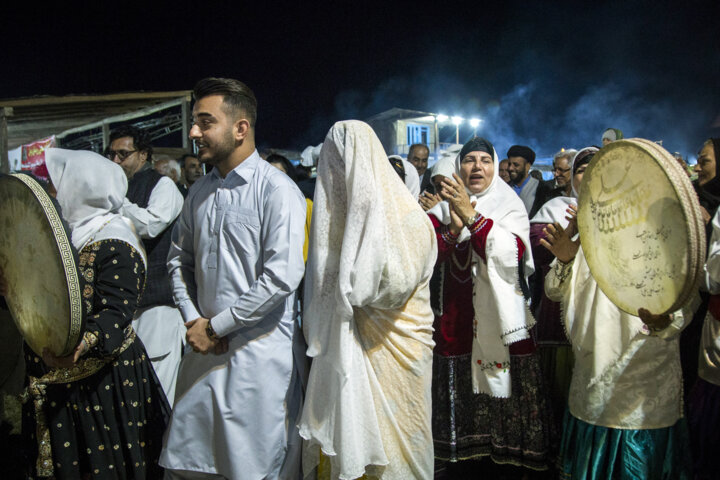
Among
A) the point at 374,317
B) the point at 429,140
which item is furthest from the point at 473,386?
the point at 429,140

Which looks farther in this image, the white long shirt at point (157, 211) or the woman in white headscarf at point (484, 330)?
the white long shirt at point (157, 211)

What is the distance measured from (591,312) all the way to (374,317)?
1.14 meters

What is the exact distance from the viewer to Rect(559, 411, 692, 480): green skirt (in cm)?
224

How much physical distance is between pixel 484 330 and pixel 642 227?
3.62 feet

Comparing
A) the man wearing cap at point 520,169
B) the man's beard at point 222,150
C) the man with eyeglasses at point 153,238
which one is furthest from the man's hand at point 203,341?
the man wearing cap at point 520,169

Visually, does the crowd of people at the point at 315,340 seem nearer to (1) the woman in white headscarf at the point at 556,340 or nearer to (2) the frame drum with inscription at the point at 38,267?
(2) the frame drum with inscription at the point at 38,267

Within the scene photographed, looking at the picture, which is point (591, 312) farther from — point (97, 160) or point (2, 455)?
point (2, 455)

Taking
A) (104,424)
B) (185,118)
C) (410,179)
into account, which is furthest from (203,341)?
(185,118)

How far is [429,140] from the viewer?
27.0 m

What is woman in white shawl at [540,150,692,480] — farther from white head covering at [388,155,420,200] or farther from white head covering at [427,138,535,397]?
white head covering at [388,155,420,200]

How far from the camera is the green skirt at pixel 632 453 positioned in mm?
2238

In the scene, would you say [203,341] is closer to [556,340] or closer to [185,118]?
[556,340]

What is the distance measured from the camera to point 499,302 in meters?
2.51

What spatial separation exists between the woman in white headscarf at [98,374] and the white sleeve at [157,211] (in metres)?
0.88
